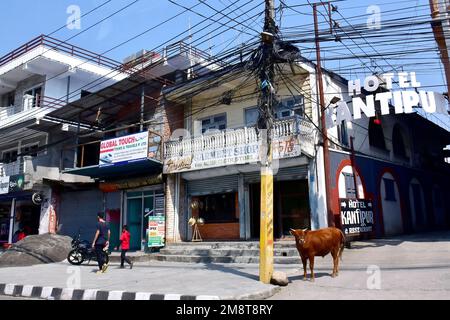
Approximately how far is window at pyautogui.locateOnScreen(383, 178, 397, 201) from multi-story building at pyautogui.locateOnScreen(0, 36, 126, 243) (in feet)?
48.6

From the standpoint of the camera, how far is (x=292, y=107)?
50.0 feet

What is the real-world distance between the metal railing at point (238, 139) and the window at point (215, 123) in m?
1.78

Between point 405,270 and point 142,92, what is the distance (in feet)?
44.2

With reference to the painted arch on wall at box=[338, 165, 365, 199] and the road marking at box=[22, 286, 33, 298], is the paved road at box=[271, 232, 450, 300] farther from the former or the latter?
the road marking at box=[22, 286, 33, 298]

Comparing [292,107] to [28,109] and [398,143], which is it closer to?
[398,143]

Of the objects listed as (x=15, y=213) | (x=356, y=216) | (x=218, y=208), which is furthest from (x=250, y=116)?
(x=15, y=213)

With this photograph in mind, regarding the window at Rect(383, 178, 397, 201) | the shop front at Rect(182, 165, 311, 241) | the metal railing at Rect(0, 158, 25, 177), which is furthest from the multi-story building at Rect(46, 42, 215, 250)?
the window at Rect(383, 178, 397, 201)

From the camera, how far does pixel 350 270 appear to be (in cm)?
975

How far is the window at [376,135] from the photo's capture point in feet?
61.1

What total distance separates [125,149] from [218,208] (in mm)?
4998

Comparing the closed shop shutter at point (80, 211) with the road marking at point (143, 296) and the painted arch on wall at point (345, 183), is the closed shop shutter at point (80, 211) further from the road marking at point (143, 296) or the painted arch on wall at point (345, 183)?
the road marking at point (143, 296)

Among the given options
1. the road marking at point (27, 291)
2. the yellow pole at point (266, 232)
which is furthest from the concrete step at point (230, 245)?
the road marking at point (27, 291)

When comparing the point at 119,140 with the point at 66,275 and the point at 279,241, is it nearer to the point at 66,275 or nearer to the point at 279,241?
the point at 66,275

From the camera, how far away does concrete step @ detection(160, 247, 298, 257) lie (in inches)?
489
